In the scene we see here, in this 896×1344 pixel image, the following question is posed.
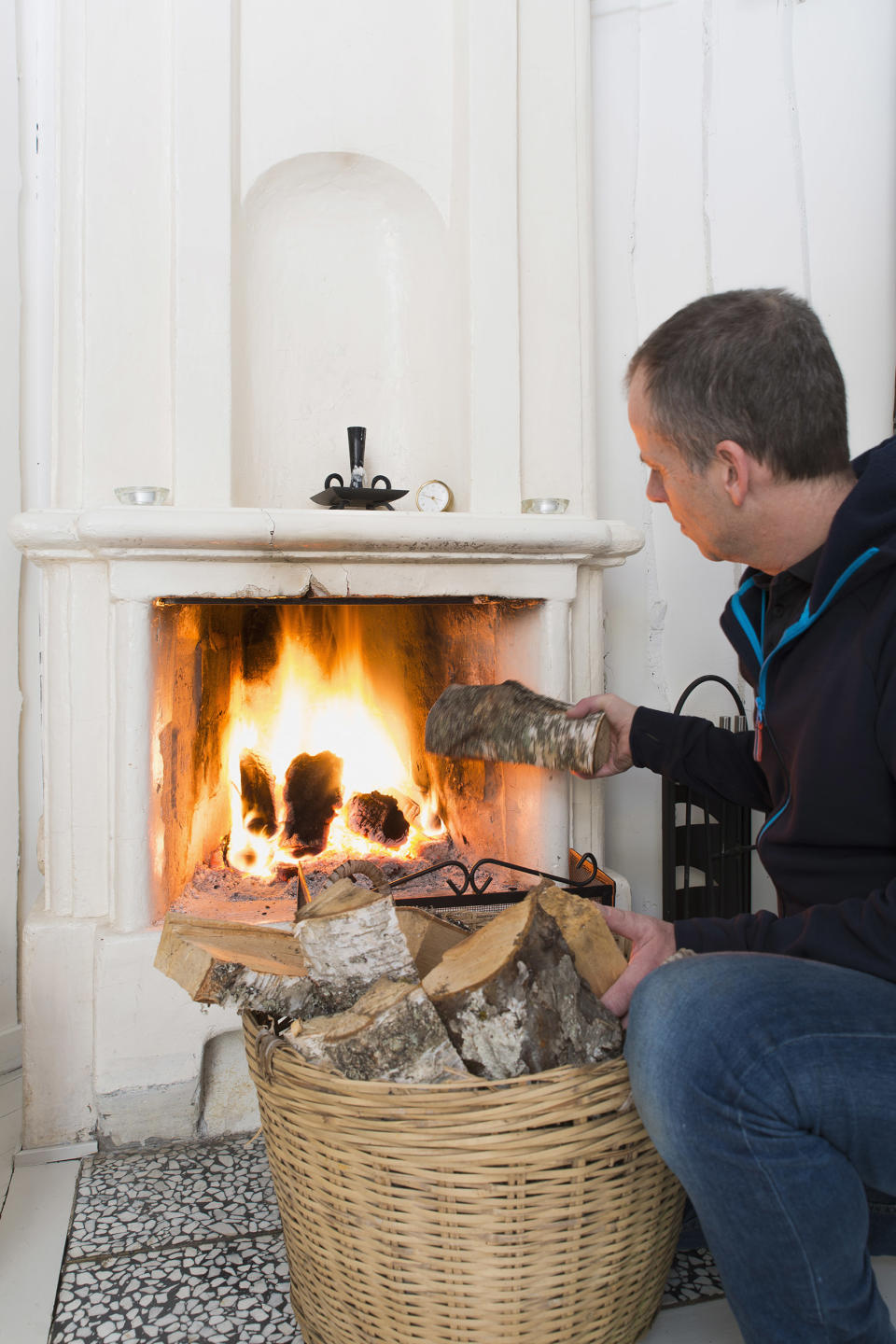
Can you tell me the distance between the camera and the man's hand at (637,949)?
1.13 meters

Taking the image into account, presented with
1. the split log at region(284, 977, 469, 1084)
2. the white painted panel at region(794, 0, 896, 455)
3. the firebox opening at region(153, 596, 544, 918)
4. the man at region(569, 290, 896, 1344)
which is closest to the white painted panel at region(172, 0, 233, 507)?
the firebox opening at region(153, 596, 544, 918)

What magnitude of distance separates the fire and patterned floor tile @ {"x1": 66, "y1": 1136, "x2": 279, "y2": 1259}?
2.23 ft

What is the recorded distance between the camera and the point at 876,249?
231 cm

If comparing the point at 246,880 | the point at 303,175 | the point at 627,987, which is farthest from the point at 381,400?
the point at 627,987

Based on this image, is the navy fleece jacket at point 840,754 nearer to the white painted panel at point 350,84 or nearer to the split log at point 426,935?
the split log at point 426,935

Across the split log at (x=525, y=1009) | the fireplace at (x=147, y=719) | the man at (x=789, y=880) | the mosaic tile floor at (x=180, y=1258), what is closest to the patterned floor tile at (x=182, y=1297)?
the mosaic tile floor at (x=180, y=1258)

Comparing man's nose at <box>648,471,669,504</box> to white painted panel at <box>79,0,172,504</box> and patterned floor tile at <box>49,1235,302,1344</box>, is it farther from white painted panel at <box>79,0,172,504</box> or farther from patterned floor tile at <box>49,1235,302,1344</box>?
patterned floor tile at <box>49,1235,302,1344</box>

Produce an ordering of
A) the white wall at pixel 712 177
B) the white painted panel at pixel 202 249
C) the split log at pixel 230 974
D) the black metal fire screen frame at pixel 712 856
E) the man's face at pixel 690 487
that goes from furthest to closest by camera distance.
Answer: the white wall at pixel 712 177, the black metal fire screen frame at pixel 712 856, the white painted panel at pixel 202 249, the man's face at pixel 690 487, the split log at pixel 230 974

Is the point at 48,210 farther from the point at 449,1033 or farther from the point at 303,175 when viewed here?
the point at 449,1033

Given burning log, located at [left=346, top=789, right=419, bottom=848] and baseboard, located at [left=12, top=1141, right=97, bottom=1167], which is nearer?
baseboard, located at [left=12, top=1141, right=97, bottom=1167]

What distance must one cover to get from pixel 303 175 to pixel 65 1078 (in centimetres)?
177

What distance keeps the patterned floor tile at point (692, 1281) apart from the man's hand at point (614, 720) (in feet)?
2.42

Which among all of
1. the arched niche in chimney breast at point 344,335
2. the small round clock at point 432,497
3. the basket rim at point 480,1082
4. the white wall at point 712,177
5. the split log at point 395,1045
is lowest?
the basket rim at point 480,1082

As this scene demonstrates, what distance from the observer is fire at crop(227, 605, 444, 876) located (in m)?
2.28
